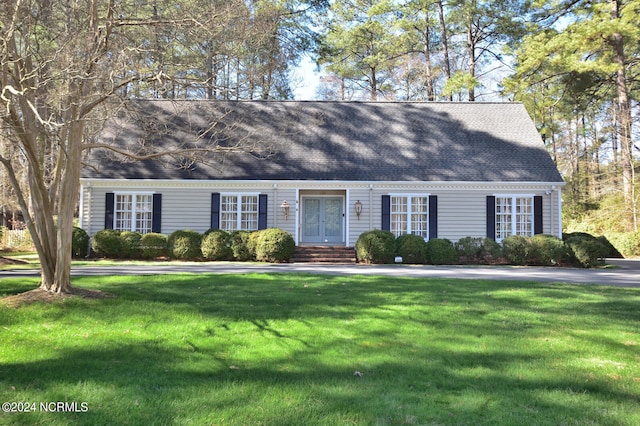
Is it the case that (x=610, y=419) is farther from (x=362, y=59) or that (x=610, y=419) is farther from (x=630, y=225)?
(x=362, y=59)

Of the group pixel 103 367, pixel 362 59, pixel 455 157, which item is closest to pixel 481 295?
pixel 103 367

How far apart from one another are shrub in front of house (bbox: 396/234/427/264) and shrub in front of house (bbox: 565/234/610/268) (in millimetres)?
5074

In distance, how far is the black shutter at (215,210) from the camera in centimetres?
1833

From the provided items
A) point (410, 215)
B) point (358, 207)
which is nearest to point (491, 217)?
point (410, 215)

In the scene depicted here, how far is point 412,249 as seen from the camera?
16297mm

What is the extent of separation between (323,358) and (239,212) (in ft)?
45.6

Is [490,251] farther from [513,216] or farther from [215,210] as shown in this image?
[215,210]

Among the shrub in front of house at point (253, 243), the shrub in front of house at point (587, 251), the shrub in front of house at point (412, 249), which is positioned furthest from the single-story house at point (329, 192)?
the shrub in front of house at point (587, 251)

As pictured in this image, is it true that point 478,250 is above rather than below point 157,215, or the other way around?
below

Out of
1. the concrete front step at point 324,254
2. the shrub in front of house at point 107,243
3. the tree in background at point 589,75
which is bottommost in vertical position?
the concrete front step at point 324,254

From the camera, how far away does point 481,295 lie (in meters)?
8.97

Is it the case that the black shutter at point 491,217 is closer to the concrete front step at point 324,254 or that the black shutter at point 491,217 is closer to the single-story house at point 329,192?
the single-story house at point 329,192

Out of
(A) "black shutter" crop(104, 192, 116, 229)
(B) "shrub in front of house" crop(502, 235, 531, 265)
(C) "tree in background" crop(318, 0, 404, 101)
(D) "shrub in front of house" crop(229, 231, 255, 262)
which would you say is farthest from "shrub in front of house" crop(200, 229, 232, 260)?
(C) "tree in background" crop(318, 0, 404, 101)

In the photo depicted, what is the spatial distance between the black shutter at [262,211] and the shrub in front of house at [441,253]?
6.38 meters
